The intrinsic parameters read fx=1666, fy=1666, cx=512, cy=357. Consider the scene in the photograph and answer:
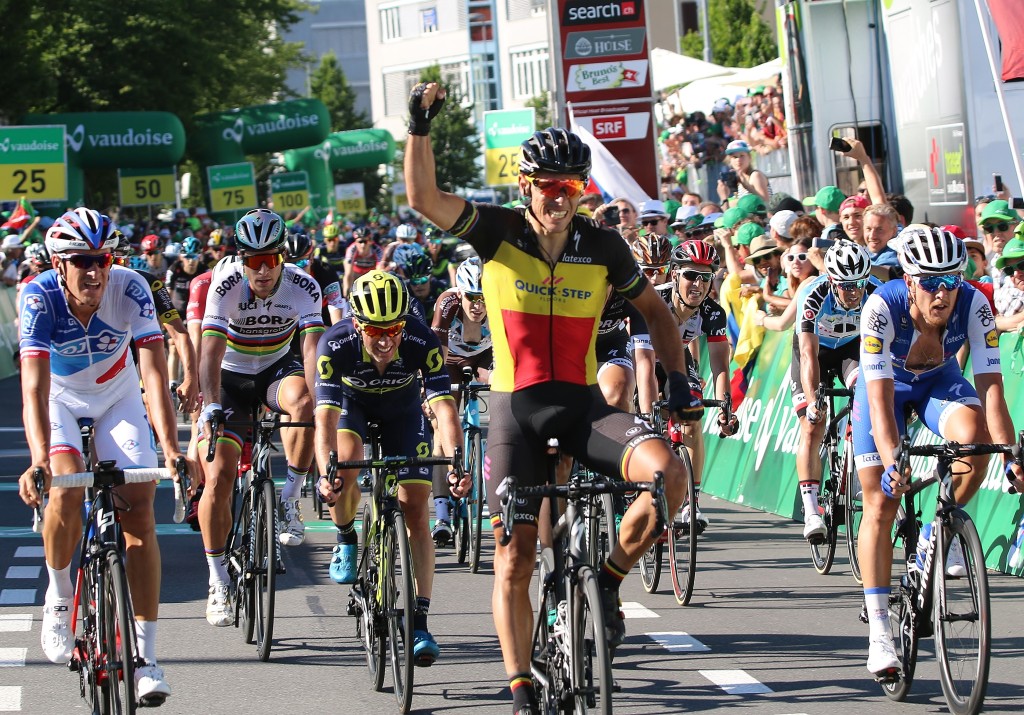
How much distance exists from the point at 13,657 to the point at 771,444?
6.75 metres

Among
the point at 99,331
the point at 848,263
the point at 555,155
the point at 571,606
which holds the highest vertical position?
the point at 555,155

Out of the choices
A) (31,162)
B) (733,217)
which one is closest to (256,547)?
(733,217)

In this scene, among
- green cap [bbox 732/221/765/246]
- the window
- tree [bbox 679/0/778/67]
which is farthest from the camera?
the window

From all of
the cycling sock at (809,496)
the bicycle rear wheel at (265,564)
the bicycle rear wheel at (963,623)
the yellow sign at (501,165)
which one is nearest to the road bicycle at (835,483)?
the cycling sock at (809,496)

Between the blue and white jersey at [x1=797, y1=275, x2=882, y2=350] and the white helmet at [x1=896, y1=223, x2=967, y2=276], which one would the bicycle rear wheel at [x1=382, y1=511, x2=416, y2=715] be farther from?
the blue and white jersey at [x1=797, y1=275, x2=882, y2=350]

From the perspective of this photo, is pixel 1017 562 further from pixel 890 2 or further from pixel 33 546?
pixel 890 2

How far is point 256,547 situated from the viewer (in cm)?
852

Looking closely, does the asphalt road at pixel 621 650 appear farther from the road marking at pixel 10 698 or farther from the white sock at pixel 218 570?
the white sock at pixel 218 570

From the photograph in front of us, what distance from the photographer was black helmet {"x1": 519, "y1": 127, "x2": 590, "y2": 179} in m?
6.23

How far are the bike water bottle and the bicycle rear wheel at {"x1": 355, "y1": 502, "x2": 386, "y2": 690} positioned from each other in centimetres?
410

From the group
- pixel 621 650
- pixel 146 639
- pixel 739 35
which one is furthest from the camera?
pixel 739 35

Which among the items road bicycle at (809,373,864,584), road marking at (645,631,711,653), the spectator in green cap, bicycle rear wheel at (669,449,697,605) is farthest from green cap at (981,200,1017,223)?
road marking at (645,631,711,653)

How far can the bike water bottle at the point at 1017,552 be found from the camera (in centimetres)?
980

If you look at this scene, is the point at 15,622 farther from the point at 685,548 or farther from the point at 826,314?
the point at 826,314
